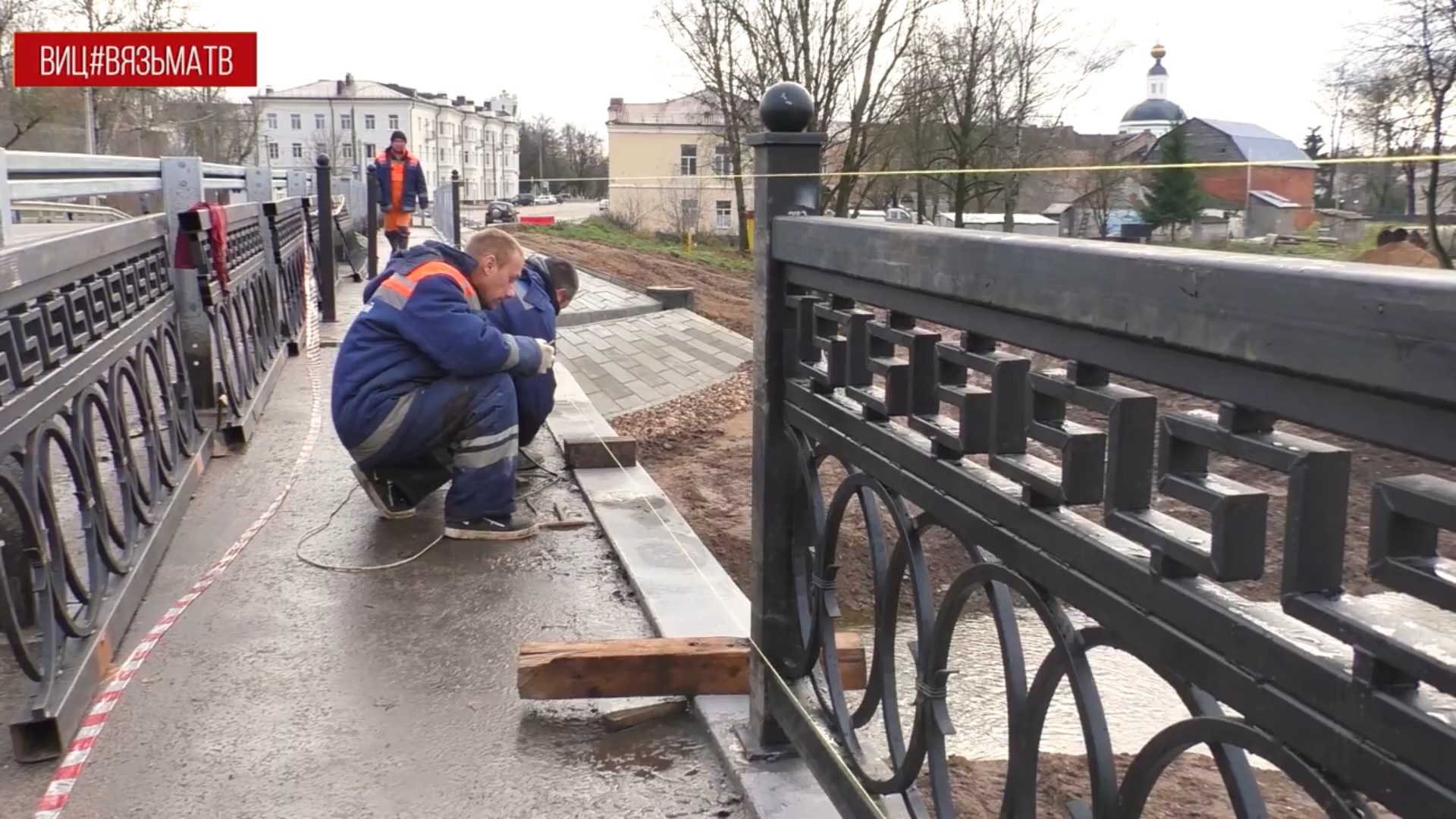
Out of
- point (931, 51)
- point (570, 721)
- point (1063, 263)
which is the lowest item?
point (570, 721)

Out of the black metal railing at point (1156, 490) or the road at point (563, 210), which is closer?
the black metal railing at point (1156, 490)

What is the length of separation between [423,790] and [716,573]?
178 centimetres

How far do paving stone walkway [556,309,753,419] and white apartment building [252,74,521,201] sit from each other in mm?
86340

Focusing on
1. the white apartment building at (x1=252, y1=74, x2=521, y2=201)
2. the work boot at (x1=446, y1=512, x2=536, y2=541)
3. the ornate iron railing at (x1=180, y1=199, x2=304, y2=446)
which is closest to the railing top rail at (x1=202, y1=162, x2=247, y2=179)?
the ornate iron railing at (x1=180, y1=199, x2=304, y2=446)

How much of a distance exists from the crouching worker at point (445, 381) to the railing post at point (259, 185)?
501 centimetres

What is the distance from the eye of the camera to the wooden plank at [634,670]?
3393 millimetres

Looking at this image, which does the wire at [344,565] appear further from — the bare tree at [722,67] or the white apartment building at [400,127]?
the white apartment building at [400,127]

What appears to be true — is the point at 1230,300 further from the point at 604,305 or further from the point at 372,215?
the point at 372,215

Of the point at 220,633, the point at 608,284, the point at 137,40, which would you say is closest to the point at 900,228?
the point at 220,633

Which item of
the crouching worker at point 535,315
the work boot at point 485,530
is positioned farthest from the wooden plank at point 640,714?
the crouching worker at point 535,315

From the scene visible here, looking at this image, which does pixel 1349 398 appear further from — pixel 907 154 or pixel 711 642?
pixel 907 154

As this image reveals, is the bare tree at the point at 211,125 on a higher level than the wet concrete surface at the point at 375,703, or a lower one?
higher

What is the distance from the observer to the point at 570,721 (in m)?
3.46

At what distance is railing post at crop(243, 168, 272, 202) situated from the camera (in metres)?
9.52
